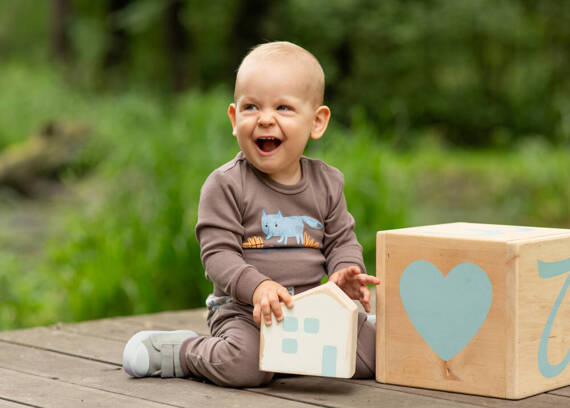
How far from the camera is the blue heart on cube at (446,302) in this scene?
194 cm

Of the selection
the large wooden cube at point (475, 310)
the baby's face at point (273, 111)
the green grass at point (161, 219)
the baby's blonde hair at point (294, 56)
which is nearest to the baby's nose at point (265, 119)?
the baby's face at point (273, 111)

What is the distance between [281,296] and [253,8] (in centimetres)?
1057

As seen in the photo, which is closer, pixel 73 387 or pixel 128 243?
pixel 73 387

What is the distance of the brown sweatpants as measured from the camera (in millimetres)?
2043

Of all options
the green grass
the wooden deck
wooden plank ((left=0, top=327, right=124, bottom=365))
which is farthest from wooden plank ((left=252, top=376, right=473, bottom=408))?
the green grass

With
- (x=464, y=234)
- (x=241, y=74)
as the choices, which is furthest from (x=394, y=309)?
(x=241, y=74)

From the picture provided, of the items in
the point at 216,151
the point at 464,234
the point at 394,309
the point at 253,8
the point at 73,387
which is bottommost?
the point at 73,387

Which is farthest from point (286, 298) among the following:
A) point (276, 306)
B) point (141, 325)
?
point (141, 325)

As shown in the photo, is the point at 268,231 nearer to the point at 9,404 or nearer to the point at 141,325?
the point at 9,404

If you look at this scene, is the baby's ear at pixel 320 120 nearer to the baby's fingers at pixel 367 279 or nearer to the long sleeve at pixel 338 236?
the long sleeve at pixel 338 236

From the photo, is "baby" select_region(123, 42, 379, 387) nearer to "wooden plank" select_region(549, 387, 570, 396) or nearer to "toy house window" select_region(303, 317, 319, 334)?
"toy house window" select_region(303, 317, 319, 334)

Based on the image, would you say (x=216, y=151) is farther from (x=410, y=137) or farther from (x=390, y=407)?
(x=410, y=137)

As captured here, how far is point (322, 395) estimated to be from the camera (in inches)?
78.1

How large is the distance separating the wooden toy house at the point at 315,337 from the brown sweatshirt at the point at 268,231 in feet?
0.38
